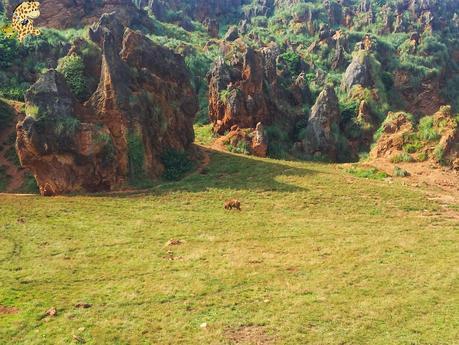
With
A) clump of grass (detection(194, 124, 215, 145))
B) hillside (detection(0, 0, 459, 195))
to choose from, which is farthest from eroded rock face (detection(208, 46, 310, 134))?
clump of grass (detection(194, 124, 215, 145))

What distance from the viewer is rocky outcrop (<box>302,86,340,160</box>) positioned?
53562 millimetres

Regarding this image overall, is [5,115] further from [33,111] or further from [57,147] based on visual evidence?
[57,147]

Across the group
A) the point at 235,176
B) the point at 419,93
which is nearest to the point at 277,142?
the point at 235,176

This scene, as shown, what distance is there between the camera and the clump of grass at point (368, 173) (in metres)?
42.1

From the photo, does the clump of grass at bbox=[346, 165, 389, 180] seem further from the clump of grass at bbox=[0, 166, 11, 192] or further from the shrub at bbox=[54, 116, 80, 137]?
the clump of grass at bbox=[0, 166, 11, 192]

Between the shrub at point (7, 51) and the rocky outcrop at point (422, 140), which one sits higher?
the shrub at point (7, 51)

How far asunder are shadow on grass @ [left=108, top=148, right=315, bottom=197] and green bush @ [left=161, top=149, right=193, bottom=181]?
42.1 inches

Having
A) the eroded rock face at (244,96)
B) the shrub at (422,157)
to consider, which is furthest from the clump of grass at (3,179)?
the shrub at (422,157)

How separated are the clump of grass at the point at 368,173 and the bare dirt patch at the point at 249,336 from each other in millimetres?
27691

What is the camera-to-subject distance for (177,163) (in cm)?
4153

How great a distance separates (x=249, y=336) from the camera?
1662 centimetres

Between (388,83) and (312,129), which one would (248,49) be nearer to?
(312,129)

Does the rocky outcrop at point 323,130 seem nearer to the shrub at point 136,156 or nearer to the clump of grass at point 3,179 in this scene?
the shrub at point 136,156

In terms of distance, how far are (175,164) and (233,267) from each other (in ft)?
65.7
